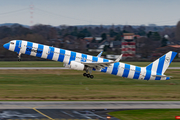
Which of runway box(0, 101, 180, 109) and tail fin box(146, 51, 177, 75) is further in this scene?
tail fin box(146, 51, 177, 75)

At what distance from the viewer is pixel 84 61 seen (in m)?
40.2

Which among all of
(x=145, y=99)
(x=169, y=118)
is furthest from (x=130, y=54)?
(x=169, y=118)

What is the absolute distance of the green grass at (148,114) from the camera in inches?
938

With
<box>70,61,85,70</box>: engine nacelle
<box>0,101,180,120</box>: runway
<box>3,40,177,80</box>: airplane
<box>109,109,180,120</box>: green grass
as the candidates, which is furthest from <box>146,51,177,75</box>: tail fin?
<box>109,109,180,120</box>: green grass

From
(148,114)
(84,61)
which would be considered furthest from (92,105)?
(84,61)

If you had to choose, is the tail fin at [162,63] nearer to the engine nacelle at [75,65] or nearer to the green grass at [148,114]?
the engine nacelle at [75,65]

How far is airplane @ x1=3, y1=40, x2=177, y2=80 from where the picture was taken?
124ft

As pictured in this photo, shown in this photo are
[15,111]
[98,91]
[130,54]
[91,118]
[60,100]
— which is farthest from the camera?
[130,54]

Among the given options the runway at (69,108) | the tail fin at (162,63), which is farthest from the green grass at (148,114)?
the tail fin at (162,63)

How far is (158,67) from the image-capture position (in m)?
44.7

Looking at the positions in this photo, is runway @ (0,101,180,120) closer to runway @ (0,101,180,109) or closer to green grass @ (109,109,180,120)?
runway @ (0,101,180,109)

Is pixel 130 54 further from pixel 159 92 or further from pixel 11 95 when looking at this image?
pixel 11 95

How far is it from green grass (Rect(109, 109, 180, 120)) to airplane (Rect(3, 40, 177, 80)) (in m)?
11.0

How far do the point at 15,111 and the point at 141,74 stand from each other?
2472cm
